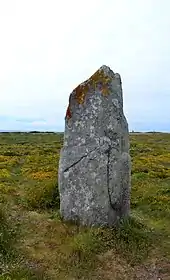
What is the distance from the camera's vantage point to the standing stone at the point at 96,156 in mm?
13188

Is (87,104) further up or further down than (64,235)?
further up

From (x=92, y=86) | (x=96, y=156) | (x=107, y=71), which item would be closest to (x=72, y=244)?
(x=96, y=156)

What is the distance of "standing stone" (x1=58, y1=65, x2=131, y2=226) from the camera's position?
13.2 meters

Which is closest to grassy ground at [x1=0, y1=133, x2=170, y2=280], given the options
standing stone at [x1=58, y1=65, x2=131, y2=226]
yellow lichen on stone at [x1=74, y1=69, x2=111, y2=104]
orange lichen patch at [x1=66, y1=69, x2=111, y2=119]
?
standing stone at [x1=58, y1=65, x2=131, y2=226]

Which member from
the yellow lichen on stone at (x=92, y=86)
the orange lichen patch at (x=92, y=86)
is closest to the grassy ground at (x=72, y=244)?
the orange lichen patch at (x=92, y=86)

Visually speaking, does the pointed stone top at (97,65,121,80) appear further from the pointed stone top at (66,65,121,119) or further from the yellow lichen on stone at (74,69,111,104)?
the yellow lichen on stone at (74,69,111,104)

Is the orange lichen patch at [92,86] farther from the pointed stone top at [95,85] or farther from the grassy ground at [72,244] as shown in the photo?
the grassy ground at [72,244]

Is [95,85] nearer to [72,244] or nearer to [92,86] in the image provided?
[92,86]

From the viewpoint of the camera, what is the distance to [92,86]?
13.5m

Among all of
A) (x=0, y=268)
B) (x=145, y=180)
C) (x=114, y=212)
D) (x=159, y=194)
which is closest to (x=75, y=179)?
(x=114, y=212)

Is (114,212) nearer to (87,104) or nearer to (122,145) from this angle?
(122,145)

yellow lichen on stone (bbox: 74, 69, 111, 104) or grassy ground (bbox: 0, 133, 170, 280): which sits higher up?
yellow lichen on stone (bbox: 74, 69, 111, 104)

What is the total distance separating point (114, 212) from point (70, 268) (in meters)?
2.82

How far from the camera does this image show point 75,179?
1341 centimetres
